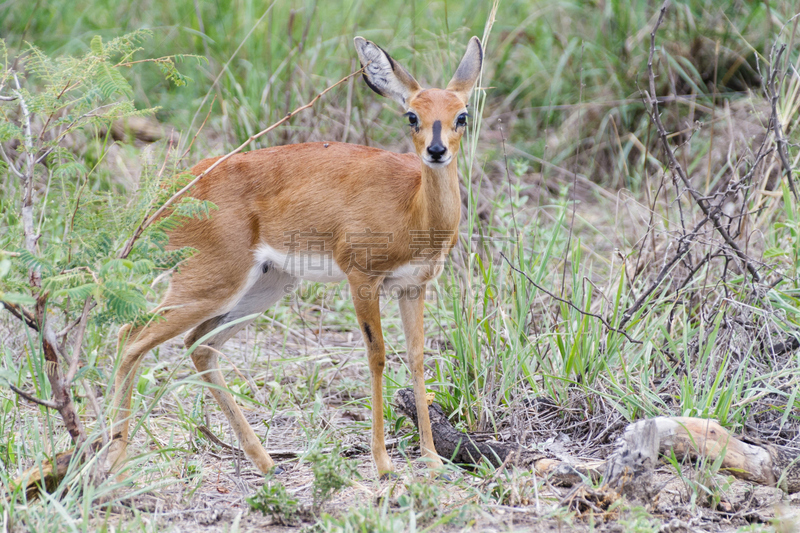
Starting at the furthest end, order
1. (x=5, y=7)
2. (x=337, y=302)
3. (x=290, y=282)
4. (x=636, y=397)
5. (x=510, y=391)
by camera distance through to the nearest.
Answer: (x=5, y=7) → (x=337, y=302) → (x=290, y=282) → (x=510, y=391) → (x=636, y=397)

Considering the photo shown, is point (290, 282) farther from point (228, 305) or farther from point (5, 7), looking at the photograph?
point (5, 7)

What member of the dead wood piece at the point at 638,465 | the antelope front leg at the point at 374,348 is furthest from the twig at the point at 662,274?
the antelope front leg at the point at 374,348

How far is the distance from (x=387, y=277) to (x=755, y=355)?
199 cm

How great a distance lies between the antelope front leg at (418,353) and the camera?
383cm

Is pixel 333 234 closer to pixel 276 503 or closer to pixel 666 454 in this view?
pixel 276 503

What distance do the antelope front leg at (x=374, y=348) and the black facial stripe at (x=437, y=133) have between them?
82 cm

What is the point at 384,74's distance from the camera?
12.6 feet

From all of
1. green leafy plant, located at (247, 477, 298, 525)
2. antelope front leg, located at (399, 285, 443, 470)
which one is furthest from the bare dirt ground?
antelope front leg, located at (399, 285, 443, 470)

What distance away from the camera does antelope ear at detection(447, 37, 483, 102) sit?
12.6 feet

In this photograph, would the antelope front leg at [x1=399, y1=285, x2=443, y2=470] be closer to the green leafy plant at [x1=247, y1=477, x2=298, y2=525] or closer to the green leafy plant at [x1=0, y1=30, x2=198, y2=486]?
the green leafy plant at [x1=247, y1=477, x2=298, y2=525]

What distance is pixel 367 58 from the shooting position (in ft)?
12.4

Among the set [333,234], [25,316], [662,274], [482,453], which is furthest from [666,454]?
[25,316]

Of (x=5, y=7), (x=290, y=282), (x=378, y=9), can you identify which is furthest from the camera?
(x=378, y=9)

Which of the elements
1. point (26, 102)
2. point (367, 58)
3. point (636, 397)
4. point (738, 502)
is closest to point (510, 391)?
point (636, 397)
